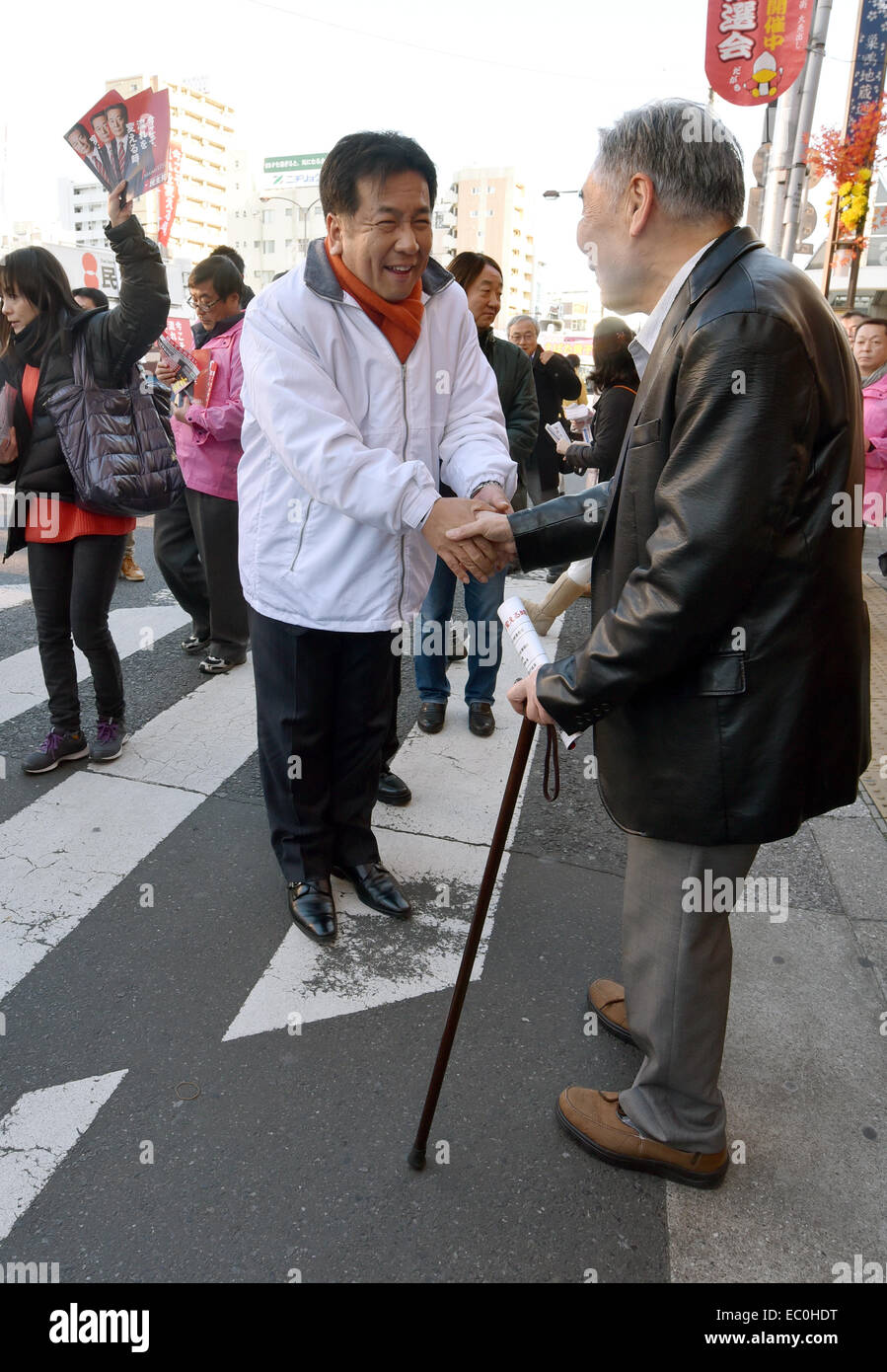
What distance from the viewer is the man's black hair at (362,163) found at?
235 cm

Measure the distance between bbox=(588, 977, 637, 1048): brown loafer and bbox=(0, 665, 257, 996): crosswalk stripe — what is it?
1651mm

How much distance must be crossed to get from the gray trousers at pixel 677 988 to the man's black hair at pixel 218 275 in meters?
4.13

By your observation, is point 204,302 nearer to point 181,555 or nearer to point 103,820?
point 181,555

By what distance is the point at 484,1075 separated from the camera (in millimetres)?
2299

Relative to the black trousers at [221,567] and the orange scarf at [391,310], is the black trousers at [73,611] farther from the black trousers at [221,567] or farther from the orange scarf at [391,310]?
the orange scarf at [391,310]

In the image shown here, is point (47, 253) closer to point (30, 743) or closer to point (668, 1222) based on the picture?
point (30, 743)

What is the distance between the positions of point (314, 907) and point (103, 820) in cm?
115

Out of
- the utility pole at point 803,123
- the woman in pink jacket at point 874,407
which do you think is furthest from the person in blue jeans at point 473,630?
the utility pole at point 803,123

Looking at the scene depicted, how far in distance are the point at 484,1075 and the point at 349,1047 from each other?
0.37 metres

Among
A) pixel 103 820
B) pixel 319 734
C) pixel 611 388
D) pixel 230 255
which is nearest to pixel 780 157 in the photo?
pixel 611 388

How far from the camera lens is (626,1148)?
203 cm

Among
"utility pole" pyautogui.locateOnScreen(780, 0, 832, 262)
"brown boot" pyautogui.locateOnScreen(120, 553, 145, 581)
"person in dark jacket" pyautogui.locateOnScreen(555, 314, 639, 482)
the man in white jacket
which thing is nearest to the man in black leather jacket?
the man in white jacket

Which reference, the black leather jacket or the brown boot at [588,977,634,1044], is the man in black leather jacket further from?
the brown boot at [588,977,634,1044]

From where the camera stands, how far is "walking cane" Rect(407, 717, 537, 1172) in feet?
6.21
